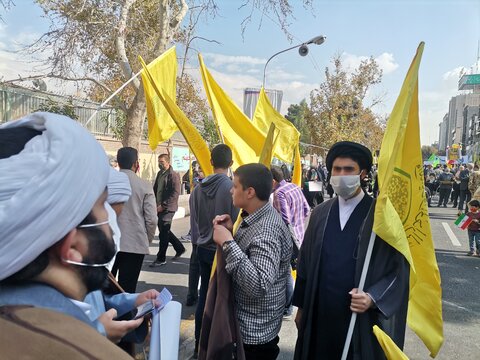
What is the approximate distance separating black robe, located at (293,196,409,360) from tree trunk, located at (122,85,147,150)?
21.4 feet

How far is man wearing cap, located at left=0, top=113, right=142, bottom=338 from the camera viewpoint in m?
0.81

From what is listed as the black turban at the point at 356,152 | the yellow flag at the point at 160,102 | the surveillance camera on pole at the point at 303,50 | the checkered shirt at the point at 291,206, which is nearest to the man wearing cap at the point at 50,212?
the black turban at the point at 356,152

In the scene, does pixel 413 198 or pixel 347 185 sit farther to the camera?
pixel 347 185

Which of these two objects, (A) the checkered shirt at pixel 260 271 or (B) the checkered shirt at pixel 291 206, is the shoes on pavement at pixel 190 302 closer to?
(B) the checkered shirt at pixel 291 206

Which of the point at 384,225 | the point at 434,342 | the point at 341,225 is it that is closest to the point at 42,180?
the point at 384,225

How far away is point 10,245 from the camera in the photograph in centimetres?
81

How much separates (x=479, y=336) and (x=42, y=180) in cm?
477

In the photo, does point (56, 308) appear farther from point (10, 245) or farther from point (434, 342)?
point (434, 342)

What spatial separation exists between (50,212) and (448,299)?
5.81m

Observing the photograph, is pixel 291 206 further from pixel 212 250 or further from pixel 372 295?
pixel 372 295

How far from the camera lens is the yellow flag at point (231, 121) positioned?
478 centimetres

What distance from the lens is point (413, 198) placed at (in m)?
2.36

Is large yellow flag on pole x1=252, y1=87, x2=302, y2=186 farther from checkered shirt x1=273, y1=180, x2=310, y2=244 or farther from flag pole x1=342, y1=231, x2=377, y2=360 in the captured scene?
flag pole x1=342, y1=231, x2=377, y2=360

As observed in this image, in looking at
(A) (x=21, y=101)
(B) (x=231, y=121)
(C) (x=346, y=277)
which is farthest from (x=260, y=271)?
(A) (x=21, y=101)
